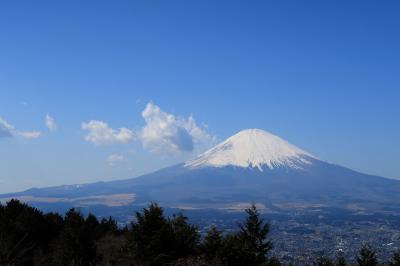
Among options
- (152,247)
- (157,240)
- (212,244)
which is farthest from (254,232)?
(152,247)

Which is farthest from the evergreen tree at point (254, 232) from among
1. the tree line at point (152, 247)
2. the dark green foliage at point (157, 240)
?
the dark green foliage at point (157, 240)

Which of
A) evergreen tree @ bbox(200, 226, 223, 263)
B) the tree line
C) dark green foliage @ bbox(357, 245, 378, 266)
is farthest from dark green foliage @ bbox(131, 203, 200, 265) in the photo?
dark green foliage @ bbox(357, 245, 378, 266)

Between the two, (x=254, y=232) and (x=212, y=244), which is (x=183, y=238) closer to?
(x=212, y=244)

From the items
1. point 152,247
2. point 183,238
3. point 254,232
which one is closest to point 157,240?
point 152,247

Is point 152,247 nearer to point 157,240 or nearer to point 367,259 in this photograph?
point 157,240

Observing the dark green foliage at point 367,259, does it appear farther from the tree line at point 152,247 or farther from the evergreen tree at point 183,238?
the evergreen tree at point 183,238

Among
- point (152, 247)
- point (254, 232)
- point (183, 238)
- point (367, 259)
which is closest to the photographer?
point (152, 247)

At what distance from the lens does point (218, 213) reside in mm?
197625

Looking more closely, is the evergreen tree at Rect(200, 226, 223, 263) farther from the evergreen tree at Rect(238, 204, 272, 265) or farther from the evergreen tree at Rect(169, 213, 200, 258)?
the evergreen tree at Rect(238, 204, 272, 265)

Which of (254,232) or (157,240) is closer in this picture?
(157,240)

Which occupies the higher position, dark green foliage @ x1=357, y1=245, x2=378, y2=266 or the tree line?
the tree line

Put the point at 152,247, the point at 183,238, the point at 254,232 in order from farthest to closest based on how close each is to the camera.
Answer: the point at 254,232
the point at 183,238
the point at 152,247

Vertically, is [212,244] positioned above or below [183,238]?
below

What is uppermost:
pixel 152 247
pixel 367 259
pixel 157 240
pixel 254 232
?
pixel 254 232
